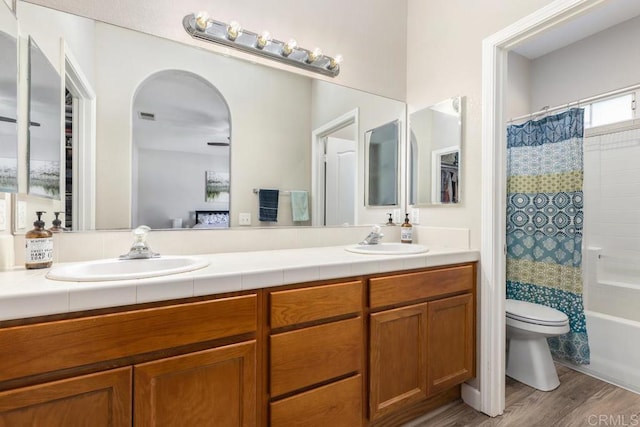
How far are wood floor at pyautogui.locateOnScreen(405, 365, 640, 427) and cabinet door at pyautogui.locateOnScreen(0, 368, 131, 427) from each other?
4.57 ft

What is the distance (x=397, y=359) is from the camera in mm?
1429

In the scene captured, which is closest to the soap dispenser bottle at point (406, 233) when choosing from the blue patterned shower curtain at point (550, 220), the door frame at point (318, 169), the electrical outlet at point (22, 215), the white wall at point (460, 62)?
the white wall at point (460, 62)

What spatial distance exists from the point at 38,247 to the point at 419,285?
1.55m

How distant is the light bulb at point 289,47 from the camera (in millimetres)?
1739

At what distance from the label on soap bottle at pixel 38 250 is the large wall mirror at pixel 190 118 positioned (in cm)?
25

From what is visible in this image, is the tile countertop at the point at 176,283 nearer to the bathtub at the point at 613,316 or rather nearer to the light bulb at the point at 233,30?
the light bulb at the point at 233,30

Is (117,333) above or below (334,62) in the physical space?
below

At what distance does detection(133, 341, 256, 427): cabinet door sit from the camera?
0.91 meters

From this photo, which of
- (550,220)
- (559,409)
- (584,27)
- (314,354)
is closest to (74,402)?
(314,354)

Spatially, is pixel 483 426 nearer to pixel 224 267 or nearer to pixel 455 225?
pixel 455 225

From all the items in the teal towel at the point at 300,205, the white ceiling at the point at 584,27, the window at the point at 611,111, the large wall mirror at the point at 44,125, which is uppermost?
the white ceiling at the point at 584,27

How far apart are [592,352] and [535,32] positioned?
2.19 metres

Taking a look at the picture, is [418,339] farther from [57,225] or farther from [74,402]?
[57,225]

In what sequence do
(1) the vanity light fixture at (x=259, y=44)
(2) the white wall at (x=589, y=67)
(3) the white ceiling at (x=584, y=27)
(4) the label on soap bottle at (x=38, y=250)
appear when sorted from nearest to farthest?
(4) the label on soap bottle at (x=38, y=250), (1) the vanity light fixture at (x=259, y=44), (3) the white ceiling at (x=584, y=27), (2) the white wall at (x=589, y=67)
